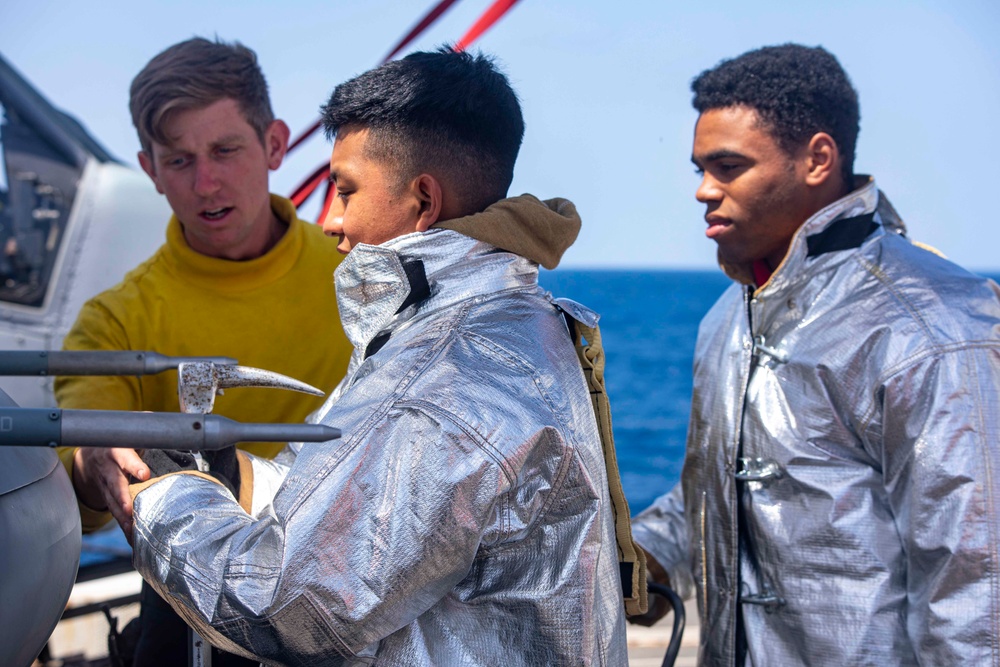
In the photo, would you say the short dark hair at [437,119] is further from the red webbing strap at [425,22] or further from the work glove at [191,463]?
the red webbing strap at [425,22]

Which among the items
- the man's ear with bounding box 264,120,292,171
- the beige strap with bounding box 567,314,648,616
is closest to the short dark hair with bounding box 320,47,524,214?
the beige strap with bounding box 567,314,648,616

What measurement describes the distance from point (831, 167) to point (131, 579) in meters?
3.12

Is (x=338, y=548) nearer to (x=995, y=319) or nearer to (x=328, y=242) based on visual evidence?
(x=995, y=319)

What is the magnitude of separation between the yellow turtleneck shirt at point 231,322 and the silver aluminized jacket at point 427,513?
3.42 ft

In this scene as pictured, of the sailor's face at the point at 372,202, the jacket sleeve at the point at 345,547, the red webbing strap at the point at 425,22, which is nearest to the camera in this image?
the jacket sleeve at the point at 345,547

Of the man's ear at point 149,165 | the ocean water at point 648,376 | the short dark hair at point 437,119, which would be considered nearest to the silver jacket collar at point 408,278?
the short dark hair at point 437,119

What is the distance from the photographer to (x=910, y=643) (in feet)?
7.27

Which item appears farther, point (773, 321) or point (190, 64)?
point (190, 64)

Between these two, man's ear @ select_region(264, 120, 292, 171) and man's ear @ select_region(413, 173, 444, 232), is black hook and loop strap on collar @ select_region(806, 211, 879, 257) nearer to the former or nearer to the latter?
man's ear @ select_region(413, 173, 444, 232)

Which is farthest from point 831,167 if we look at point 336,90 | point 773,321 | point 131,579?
point 131,579

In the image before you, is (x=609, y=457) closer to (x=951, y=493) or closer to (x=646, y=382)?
(x=951, y=493)

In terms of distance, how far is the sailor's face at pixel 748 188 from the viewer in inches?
101

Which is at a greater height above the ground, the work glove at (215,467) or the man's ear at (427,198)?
the man's ear at (427,198)

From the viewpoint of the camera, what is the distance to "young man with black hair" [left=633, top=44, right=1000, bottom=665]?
6.79 ft
